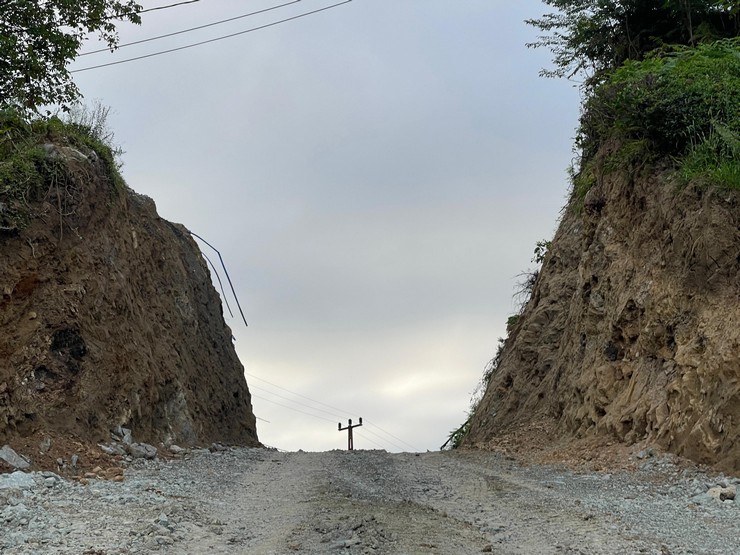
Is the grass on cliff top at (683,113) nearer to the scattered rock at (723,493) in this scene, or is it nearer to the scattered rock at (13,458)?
the scattered rock at (723,493)

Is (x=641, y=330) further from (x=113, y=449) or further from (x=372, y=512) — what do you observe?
(x=113, y=449)

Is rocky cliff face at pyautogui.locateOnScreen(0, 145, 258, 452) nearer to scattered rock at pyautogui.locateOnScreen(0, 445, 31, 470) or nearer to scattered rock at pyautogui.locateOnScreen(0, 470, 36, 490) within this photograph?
scattered rock at pyautogui.locateOnScreen(0, 445, 31, 470)

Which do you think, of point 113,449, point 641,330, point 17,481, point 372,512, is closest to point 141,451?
point 113,449

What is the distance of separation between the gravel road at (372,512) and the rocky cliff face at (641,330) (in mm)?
1181

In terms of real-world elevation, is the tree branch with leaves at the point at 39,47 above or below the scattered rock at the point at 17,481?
above

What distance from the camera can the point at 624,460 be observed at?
12.0 meters

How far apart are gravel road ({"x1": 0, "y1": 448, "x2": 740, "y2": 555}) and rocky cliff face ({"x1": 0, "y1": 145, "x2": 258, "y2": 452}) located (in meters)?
1.82

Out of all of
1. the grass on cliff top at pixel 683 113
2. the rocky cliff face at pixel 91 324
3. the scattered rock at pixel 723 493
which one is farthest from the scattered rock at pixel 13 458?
the grass on cliff top at pixel 683 113

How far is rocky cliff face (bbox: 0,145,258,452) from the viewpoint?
1214 centimetres

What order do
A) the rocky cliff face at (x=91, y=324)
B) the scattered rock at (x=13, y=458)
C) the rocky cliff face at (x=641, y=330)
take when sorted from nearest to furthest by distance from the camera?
the scattered rock at (x=13, y=458), the rocky cliff face at (x=641, y=330), the rocky cliff face at (x=91, y=324)

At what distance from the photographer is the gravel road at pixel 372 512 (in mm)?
7066

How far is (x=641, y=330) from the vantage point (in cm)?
1380

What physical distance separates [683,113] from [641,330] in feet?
13.7

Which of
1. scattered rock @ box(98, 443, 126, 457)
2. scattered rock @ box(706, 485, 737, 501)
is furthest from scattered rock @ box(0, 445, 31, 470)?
scattered rock @ box(706, 485, 737, 501)
